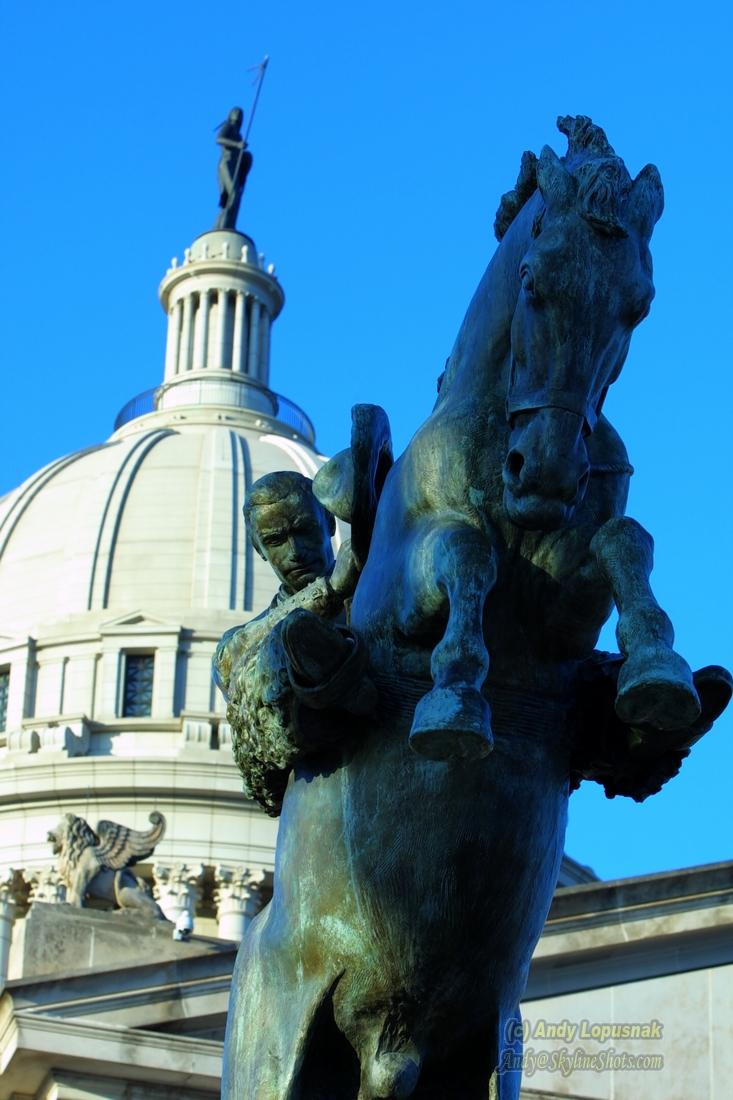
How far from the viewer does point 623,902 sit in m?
22.9

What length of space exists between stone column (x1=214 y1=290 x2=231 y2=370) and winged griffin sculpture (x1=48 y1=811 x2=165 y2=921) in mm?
34743

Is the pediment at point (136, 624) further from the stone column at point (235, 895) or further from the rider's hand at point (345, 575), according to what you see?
the rider's hand at point (345, 575)

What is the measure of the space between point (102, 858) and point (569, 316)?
47361 mm

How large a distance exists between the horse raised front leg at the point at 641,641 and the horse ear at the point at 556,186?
0.63m

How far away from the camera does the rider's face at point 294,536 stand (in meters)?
6.11

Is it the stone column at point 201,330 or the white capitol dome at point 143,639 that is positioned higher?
the stone column at point 201,330

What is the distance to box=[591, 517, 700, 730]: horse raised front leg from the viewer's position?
477 cm

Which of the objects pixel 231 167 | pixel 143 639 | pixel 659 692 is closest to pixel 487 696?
pixel 659 692

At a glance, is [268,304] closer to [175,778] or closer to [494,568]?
[175,778]

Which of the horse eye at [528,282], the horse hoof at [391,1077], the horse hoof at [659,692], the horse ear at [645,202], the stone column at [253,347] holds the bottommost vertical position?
the horse hoof at [391,1077]

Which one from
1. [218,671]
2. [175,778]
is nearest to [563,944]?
[218,671]

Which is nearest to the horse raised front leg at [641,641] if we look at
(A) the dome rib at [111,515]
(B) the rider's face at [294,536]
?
(B) the rider's face at [294,536]

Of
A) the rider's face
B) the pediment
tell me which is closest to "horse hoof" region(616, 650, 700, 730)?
the rider's face

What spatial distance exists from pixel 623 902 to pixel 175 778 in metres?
47.0
